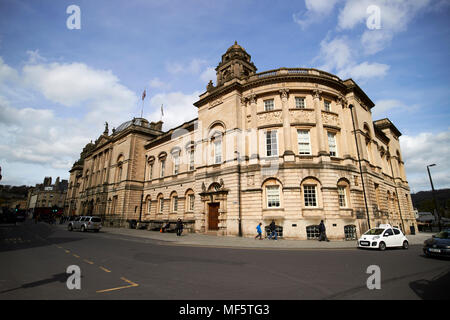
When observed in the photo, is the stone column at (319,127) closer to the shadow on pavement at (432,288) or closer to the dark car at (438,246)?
the dark car at (438,246)

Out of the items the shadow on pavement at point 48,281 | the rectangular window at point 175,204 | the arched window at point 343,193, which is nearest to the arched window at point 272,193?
the arched window at point 343,193

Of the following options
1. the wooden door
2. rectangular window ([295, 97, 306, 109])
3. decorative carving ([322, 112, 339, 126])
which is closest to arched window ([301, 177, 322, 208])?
decorative carving ([322, 112, 339, 126])

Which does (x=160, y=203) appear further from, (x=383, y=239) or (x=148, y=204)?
(x=383, y=239)

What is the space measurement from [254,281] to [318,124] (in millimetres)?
18920

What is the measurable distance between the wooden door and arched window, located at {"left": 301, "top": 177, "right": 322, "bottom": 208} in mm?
8940

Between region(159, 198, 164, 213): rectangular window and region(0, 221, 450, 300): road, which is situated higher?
region(159, 198, 164, 213): rectangular window

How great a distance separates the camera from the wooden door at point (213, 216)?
76.5 feet

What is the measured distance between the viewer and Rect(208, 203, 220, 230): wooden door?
23328mm

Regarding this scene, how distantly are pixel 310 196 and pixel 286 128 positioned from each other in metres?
6.88

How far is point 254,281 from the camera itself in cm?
627

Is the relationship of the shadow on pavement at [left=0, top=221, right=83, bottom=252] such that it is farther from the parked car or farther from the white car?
the white car

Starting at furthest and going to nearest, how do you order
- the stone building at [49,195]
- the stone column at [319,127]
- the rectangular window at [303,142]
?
the stone building at [49,195] < the rectangular window at [303,142] < the stone column at [319,127]
